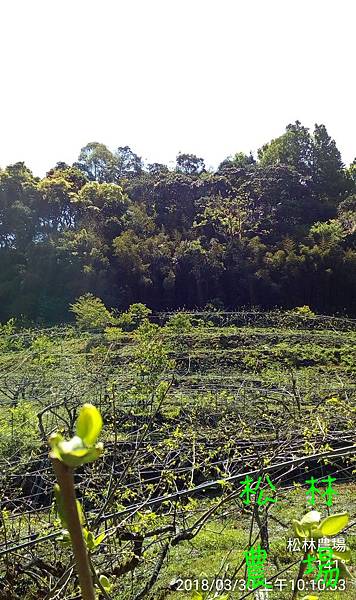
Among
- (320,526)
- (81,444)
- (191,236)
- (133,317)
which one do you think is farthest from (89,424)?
(191,236)

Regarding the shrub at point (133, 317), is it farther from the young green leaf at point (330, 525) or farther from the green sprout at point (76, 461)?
the green sprout at point (76, 461)

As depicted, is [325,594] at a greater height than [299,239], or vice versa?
[299,239]

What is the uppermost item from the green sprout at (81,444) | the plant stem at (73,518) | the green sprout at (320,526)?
the green sprout at (81,444)

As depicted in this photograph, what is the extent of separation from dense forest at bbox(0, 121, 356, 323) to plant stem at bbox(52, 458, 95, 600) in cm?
1242

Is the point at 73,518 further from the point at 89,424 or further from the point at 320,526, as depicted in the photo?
the point at 320,526

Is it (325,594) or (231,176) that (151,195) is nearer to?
(231,176)

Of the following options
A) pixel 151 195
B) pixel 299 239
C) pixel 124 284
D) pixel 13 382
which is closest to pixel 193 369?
pixel 13 382

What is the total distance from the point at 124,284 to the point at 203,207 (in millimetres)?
4002

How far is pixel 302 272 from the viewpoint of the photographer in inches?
508

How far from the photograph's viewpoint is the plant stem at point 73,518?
0.18m

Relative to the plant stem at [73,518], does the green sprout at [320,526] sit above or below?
below

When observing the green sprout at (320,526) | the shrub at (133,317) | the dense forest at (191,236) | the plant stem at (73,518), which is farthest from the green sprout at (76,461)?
the dense forest at (191,236)

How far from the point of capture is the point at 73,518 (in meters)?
0.20

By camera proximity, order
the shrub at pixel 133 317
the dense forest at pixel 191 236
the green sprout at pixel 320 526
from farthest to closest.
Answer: the dense forest at pixel 191 236 < the shrub at pixel 133 317 < the green sprout at pixel 320 526
